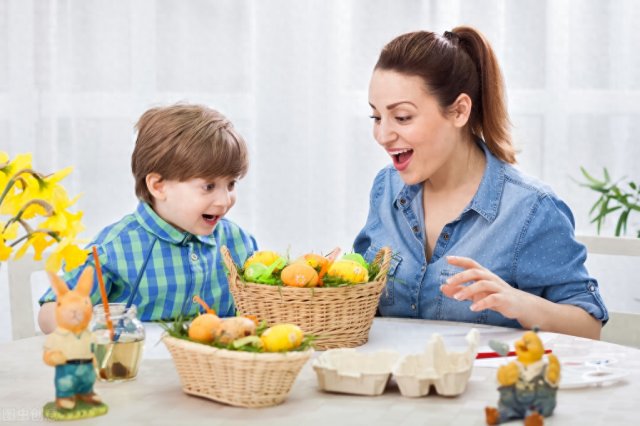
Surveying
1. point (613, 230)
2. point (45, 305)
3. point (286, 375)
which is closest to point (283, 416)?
point (286, 375)

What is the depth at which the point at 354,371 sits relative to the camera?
1.36 meters

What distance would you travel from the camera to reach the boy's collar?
83.0 inches

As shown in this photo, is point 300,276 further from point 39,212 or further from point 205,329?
point 39,212

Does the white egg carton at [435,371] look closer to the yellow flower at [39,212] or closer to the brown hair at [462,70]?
the yellow flower at [39,212]

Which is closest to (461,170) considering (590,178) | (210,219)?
(210,219)

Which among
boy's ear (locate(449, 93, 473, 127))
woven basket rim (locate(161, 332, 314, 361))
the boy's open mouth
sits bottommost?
woven basket rim (locate(161, 332, 314, 361))

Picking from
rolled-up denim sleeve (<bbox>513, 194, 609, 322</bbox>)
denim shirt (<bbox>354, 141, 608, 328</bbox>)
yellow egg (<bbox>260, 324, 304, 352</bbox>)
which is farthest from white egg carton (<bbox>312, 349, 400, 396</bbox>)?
rolled-up denim sleeve (<bbox>513, 194, 609, 322</bbox>)

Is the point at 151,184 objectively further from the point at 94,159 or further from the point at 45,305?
the point at 94,159

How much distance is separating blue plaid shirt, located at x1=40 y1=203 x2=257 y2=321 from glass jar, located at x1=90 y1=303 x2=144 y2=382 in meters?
0.60

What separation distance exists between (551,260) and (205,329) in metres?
0.94

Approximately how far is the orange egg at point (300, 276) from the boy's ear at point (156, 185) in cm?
65

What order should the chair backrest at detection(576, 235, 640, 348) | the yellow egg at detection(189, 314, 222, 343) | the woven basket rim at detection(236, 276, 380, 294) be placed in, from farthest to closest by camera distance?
the chair backrest at detection(576, 235, 640, 348) → the woven basket rim at detection(236, 276, 380, 294) → the yellow egg at detection(189, 314, 222, 343)

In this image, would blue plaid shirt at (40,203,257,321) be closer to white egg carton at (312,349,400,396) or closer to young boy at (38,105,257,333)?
young boy at (38,105,257,333)

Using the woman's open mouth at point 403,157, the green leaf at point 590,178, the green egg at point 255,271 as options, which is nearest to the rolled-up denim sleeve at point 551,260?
the woman's open mouth at point 403,157
